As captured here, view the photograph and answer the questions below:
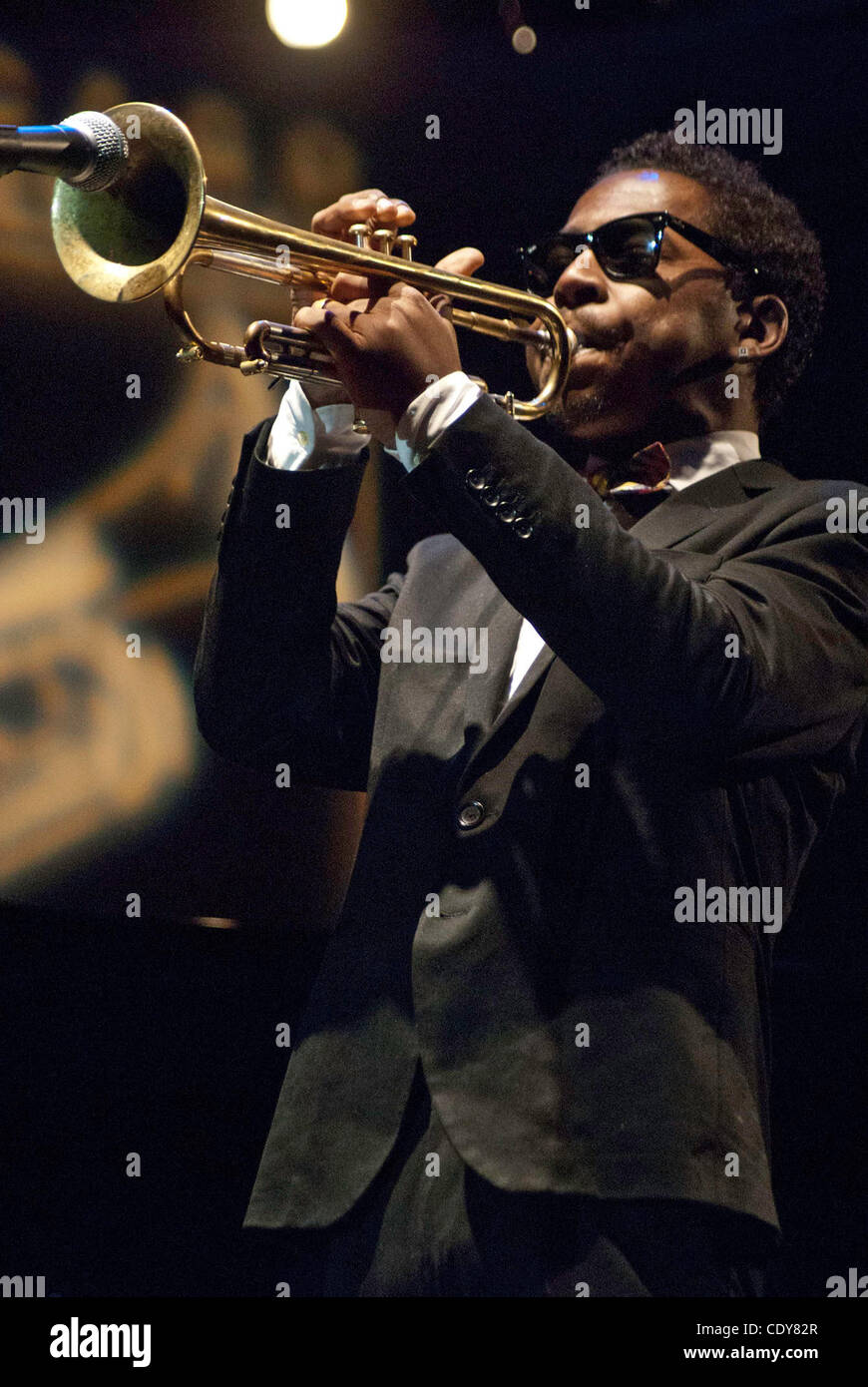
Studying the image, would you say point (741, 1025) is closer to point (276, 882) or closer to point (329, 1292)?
point (329, 1292)

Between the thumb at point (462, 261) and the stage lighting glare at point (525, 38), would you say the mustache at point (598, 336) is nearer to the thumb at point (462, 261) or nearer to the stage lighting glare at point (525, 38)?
the thumb at point (462, 261)

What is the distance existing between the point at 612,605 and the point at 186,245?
88 cm

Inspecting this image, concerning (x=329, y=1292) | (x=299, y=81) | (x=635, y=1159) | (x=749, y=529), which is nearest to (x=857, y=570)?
(x=749, y=529)

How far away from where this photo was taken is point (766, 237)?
109 inches

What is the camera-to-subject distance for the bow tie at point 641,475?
2494 millimetres

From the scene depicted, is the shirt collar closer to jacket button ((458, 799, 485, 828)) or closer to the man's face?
the man's face

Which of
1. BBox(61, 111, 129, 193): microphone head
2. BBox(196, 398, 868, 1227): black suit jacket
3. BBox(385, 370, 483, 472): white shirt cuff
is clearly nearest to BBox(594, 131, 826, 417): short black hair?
BBox(196, 398, 868, 1227): black suit jacket

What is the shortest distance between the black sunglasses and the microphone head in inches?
44.2

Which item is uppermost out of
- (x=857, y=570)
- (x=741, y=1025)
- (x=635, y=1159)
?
(x=857, y=570)

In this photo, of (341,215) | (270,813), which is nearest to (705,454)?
(341,215)

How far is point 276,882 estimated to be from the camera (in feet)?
11.1

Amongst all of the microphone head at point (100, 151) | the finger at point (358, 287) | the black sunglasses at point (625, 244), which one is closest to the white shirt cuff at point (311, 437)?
the finger at point (358, 287)

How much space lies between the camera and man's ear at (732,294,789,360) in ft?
8.83

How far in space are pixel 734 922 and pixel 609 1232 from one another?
0.44 m
